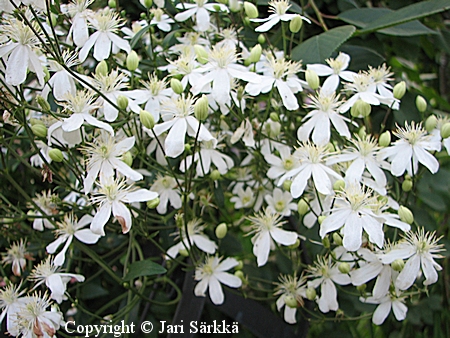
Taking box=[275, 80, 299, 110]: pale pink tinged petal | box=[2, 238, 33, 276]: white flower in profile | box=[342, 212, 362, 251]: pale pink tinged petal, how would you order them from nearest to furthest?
box=[342, 212, 362, 251]: pale pink tinged petal, box=[275, 80, 299, 110]: pale pink tinged petal, box=[2, 238, 33, 276]: white flower in profile

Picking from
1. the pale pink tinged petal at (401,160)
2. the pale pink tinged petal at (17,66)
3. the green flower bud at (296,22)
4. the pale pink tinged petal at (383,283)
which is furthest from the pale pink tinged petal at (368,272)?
the pale pink tinged petal at (17,66)

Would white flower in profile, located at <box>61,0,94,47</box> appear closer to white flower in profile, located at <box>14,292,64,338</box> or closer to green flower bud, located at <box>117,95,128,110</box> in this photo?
green flower bud, located at <box>117,95,128,110</box>

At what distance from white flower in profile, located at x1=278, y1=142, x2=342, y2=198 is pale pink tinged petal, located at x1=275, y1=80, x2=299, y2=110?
5 centimetres

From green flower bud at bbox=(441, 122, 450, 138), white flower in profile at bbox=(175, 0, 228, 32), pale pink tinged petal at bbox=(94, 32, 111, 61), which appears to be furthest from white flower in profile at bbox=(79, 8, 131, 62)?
green flower bud at bbox=(441, 122, 450, 138)

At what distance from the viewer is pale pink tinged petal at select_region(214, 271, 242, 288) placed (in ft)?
2.06

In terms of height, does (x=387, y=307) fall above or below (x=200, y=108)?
below

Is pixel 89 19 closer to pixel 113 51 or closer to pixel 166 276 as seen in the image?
pixel 113 51

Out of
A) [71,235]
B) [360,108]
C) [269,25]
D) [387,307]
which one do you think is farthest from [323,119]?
[71,235]

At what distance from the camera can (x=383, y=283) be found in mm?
542

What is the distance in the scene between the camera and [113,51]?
0.64m

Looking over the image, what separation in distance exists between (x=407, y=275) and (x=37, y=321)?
1.37ft

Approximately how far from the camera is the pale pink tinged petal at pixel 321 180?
518 millimetres

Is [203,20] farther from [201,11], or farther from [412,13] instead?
[412,13]

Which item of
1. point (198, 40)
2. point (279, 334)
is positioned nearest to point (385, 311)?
point (279, 334)
